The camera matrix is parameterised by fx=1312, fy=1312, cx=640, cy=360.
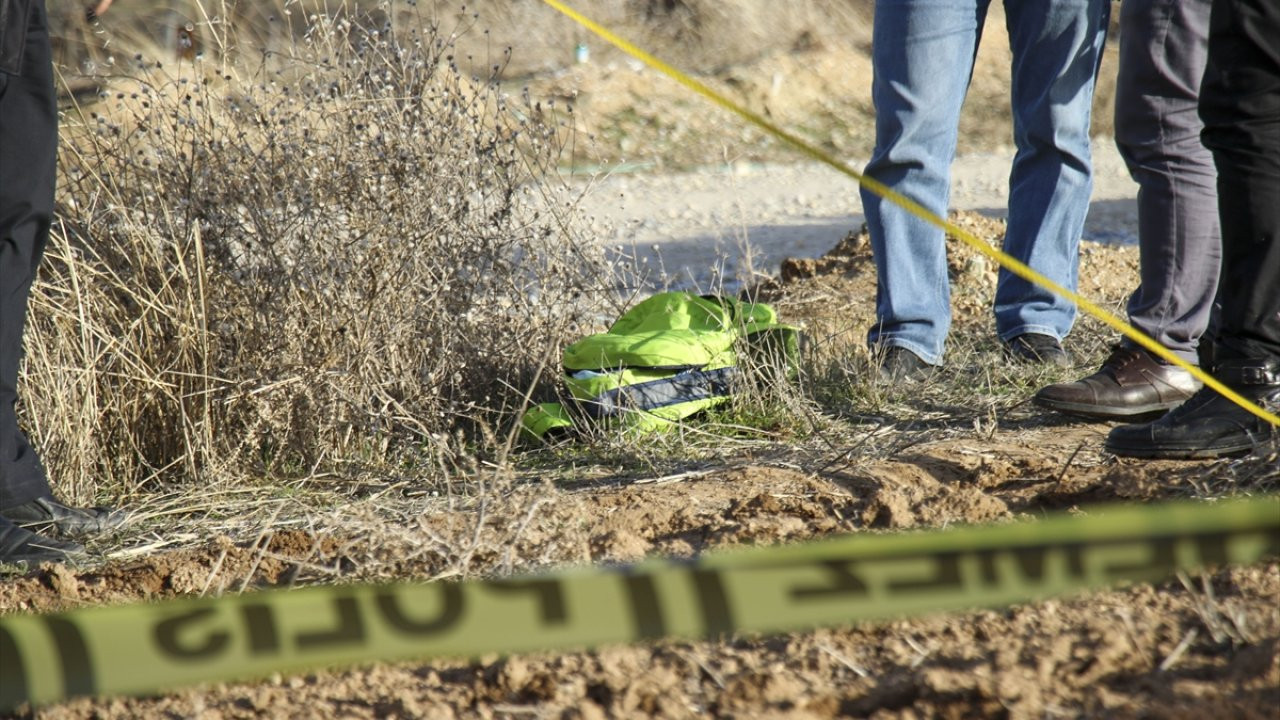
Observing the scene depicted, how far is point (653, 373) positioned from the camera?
Result: 359cm

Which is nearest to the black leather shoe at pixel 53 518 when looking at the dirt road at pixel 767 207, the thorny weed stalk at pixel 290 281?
the thorny weed stalk at pixel 290 281

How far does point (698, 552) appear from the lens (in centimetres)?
244

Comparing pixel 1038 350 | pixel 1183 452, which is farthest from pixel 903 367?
pixel 1183 452

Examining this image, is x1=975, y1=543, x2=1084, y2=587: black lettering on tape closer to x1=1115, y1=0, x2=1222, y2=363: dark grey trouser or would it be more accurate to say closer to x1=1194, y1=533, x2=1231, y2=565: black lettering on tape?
x1=1194, y1=533, x2=1231, y2=565: black lettering on tape

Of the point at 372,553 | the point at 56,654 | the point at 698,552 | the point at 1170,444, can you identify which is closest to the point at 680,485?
the point at 698,552

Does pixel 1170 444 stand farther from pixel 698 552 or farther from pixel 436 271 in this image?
pixel 436 271

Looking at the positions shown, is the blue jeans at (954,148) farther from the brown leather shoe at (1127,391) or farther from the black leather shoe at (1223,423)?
the black leather shoe at (1223,423)

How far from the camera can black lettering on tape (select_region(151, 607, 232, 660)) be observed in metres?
1.75

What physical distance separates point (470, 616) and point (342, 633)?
0.56 ft

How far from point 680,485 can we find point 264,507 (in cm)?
96

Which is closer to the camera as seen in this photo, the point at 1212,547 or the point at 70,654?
the point at 70,654

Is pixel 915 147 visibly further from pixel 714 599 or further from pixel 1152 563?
pixel 714 599

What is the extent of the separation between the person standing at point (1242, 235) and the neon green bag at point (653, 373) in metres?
1.19

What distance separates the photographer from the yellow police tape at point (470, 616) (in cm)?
174
